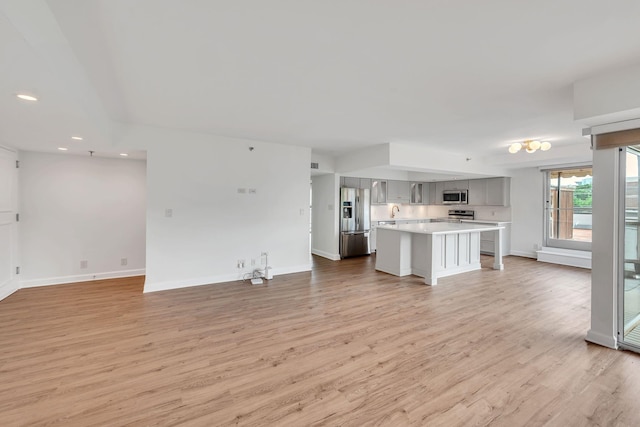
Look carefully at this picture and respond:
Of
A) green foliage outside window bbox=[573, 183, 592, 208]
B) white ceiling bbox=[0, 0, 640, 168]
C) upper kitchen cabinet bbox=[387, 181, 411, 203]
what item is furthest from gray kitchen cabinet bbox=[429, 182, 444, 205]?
white ceiling bbox=[0, 0, 640, 168]

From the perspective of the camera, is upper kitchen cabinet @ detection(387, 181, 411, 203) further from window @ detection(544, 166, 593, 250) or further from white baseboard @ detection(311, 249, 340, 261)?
window @ detection(544, 166, 593, 250)

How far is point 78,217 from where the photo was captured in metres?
4.75

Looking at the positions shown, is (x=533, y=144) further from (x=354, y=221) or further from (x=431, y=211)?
(x=431, y=211)

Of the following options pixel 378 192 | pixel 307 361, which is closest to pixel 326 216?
pixel 378 192

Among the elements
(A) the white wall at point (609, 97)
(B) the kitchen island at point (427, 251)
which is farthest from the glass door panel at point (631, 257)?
(B) the kitchen island at point (427, 251)

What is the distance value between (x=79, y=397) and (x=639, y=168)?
5.51 metres

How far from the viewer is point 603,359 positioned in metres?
2.45

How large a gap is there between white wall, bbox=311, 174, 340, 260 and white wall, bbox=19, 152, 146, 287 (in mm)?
3985

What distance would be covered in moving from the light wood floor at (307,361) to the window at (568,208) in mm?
3059

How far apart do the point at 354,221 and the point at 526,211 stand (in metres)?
4.50

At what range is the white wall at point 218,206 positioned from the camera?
14.1 ft

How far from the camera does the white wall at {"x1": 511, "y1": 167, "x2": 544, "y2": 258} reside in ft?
22.7

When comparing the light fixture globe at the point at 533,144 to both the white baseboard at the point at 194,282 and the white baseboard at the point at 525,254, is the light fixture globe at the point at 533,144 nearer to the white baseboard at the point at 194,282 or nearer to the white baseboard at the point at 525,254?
the white baseboard at the point at 525,254

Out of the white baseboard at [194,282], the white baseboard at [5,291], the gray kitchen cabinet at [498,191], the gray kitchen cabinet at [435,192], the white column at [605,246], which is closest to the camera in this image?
the white column at [605,246]
